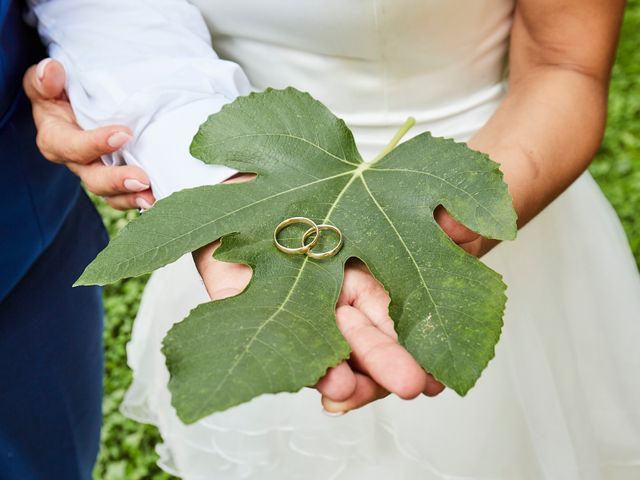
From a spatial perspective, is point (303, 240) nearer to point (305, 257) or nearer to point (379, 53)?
point (305, 257)

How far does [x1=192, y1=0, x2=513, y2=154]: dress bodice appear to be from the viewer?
1.43m

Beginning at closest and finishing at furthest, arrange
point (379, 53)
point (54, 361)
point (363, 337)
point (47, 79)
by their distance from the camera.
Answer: point (363, 337) → point (47, 79) → point (379, 53) → point (54, 361)

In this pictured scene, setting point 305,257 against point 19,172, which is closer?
point 305,257

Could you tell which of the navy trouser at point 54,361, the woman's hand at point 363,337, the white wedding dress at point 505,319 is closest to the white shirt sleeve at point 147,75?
the white wedding dress at point 505,319

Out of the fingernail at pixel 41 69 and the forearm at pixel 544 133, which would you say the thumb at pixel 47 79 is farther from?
the forearm at pixel 544 133

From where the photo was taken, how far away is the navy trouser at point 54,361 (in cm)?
163

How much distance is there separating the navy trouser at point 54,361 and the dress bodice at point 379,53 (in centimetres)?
60

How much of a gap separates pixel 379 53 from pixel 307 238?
613 mm

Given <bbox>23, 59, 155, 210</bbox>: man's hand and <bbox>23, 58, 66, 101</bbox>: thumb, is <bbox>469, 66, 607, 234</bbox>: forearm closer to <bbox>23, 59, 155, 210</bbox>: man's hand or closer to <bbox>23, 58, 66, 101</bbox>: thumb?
<bbox>23, 59, 155, 210</bbox>: man's hand

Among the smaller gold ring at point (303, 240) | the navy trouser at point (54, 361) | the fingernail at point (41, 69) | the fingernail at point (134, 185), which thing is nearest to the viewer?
the smaller gold ring at point (303, 240)

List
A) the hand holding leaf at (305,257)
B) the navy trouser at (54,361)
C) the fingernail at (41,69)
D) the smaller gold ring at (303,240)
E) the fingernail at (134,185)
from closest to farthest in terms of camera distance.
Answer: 1. the hand holding leaf at (305,257)
2. the smaller gold ring at (303,240)
3. the fingernail at (134,185)
4. the fingernail at (41,69)
5. the navy trouser at (54,361)

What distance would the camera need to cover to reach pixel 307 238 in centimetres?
104

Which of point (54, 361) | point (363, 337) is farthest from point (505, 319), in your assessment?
point (54, 361)

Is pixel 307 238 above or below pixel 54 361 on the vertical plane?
above
